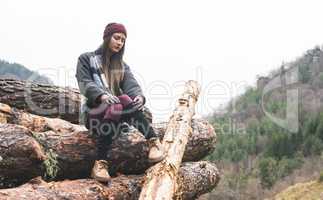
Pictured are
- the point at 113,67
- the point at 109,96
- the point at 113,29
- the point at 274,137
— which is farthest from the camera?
the point at 274,137

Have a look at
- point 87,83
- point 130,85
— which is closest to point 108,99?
point 87,83

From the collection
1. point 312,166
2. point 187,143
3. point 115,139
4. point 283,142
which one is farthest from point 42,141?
point 283,142

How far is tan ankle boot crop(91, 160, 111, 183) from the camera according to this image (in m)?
6.82

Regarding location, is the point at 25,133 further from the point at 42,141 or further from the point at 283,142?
the point at 283,142

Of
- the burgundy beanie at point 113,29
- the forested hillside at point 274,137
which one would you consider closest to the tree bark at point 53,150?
the burgundy beanie at point 113,29

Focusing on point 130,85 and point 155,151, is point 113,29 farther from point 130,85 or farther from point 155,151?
point 155,151

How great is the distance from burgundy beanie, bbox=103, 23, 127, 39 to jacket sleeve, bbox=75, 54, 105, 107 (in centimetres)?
45

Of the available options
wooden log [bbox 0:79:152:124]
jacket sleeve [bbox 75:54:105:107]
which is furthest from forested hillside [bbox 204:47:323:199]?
jacket sleeve [bbox 75:54:105:107]

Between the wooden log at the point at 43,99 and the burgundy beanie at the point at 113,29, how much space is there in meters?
1.85

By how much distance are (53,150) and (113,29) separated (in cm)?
194

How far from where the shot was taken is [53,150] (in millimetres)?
7117

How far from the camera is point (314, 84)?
140875 millimetres

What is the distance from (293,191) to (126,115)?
51.9 m

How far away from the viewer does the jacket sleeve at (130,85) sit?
755 centimetres
